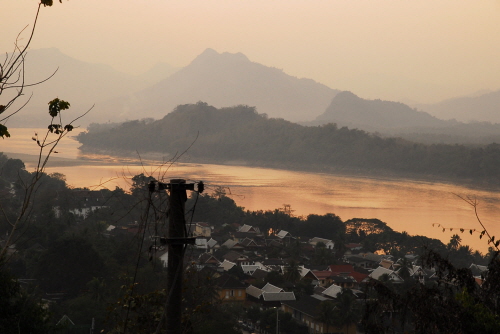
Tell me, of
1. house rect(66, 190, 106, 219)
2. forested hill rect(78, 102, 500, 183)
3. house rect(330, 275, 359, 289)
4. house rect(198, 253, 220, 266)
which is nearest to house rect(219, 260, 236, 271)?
house rect(198, 253, 220, 266)

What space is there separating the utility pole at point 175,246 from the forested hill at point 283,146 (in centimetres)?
4367

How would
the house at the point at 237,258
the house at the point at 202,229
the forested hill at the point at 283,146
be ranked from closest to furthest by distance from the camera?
the house at the point at 237,258 → the house at the point at 202,229 → the forested hill at the point at 283,146

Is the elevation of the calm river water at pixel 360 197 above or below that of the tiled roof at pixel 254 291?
above

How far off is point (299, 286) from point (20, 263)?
522cm

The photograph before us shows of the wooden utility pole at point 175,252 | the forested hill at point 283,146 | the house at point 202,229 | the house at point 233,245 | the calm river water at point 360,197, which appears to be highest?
the forested hill at point 283,146

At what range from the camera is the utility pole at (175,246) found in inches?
75.1

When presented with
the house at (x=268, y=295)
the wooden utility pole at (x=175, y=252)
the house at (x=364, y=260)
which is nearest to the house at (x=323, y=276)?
the house at (x=268, y=295)

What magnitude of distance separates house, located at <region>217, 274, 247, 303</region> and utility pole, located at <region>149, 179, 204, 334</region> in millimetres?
8242

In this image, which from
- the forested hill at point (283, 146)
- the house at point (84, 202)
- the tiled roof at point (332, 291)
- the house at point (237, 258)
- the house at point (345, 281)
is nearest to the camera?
the tiled roof at point (332, 291)

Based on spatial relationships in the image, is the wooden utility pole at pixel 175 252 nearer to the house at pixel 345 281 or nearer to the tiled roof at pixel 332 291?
the tiled roof at pixel 332 291

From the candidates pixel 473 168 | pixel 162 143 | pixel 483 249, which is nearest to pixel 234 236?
pixel 483 249

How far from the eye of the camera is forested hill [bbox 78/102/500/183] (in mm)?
45156

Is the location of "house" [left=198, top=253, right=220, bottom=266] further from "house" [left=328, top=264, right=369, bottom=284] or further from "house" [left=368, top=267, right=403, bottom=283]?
"house" [left=368, top=267, right=403, bottom=283]

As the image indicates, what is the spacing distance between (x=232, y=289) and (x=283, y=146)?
156 feet
